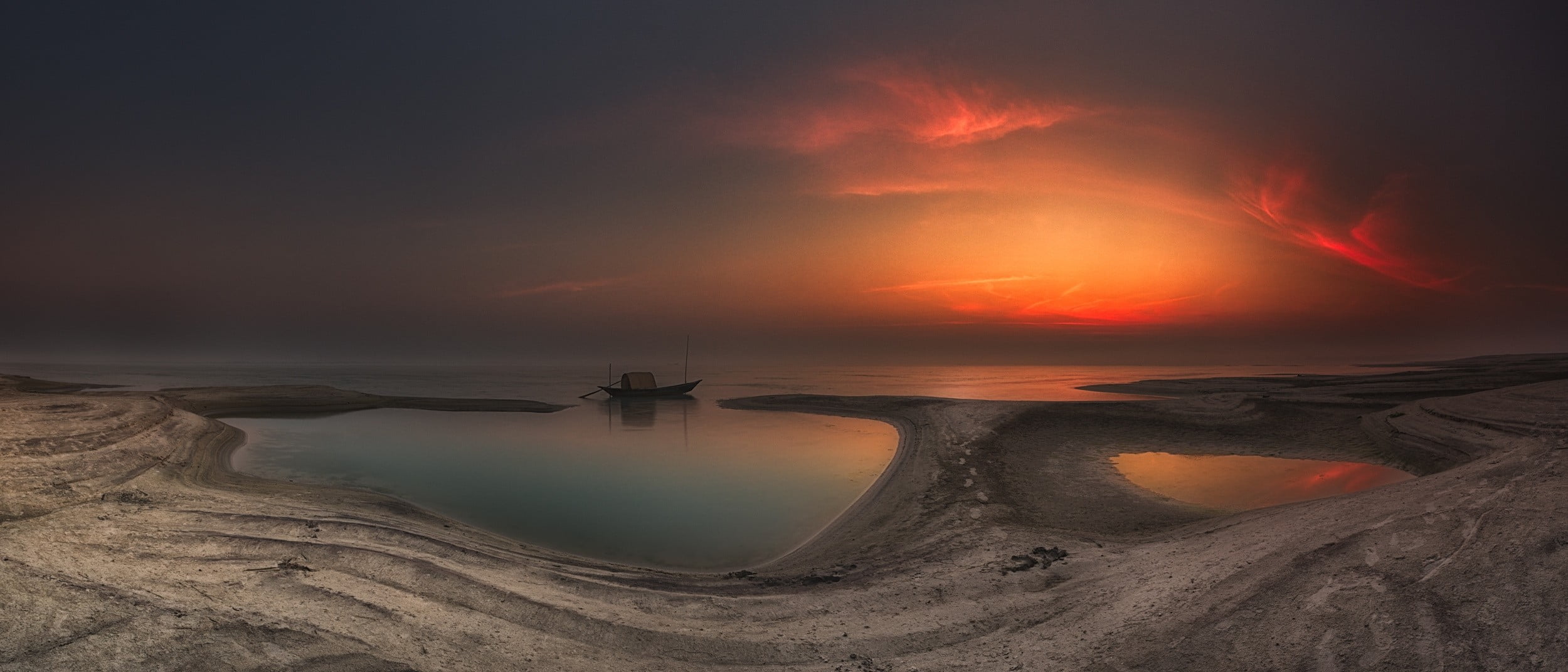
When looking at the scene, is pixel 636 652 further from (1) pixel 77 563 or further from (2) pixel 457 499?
(2) pixel 457 499

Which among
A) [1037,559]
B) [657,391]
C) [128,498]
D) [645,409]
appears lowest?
[645,409]

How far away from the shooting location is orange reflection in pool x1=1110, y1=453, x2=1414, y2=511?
43.4 ft

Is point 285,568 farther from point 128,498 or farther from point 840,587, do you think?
point 128,498

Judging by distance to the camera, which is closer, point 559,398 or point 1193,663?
point 1193,663

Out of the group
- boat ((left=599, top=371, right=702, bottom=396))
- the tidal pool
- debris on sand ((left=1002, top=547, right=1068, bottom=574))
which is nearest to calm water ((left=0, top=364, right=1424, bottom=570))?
the tidal pool

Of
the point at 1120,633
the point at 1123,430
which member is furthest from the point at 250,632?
the point at 1123,430

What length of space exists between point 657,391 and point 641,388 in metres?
1.53

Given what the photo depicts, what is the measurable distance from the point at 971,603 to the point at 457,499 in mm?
14369

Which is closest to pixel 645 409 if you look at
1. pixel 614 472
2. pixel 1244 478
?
pixel 614 472

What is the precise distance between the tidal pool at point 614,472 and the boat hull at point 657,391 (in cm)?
1420

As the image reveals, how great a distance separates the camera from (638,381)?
172ft

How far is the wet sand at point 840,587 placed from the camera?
16.5ft

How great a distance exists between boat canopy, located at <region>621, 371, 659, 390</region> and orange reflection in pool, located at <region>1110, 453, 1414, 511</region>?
130ft

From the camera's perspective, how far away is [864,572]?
28.7 ft
